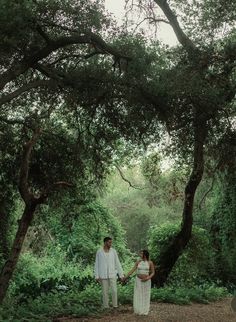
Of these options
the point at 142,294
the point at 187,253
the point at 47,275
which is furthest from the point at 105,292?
the point at 47,275

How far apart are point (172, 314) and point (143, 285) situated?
903 mm

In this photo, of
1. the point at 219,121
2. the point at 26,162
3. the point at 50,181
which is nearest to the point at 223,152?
the point at 219,121

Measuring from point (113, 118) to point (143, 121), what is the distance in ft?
2.45

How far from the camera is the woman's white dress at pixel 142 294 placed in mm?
11945

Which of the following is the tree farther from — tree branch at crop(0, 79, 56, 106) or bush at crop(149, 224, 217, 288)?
bush at crop(149, 224, 217, 288)

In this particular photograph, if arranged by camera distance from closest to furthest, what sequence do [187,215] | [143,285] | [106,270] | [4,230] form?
1. [106,270]
2. [143,285]
3. [187,215]
4. [4,230]

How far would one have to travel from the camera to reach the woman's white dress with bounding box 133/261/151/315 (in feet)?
39.2

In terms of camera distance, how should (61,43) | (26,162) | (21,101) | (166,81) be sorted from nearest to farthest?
(26,162), (61,43), (166,81), (21,101)

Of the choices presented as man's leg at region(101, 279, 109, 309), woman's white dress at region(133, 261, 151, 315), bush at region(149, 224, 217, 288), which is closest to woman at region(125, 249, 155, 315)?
woman's white dress at region(133, 261, 151, 315)

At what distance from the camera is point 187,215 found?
16297 mm

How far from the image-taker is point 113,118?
13484 mm

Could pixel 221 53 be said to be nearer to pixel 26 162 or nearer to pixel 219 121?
pixel 219 121

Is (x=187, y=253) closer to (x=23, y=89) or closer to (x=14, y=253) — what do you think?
(x=14, y=253)

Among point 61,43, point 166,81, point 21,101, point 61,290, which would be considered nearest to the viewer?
point 61,43
